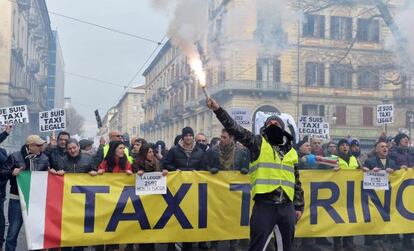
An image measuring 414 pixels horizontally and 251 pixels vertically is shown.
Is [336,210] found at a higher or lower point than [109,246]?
higher

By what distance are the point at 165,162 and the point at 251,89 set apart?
29.3m

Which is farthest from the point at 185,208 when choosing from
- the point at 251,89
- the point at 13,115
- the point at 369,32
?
the point at 251,89

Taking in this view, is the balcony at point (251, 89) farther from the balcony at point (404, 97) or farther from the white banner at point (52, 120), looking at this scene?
the white banner at point (52, 120)

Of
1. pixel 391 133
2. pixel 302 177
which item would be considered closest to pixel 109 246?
pixel 302 177

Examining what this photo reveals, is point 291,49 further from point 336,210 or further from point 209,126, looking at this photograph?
point 336,210

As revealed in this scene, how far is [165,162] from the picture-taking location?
7371mm

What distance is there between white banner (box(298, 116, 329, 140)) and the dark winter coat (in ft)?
11.7

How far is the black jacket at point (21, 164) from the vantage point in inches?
Result: 255

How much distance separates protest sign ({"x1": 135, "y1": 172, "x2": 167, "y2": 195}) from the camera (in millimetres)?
6836

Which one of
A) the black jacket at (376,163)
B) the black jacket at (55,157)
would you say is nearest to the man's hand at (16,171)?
the black jacket at (55,157)

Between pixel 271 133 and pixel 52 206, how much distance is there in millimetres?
3055

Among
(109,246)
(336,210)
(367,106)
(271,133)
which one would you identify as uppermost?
(367,106)

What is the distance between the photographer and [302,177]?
24.5 feet

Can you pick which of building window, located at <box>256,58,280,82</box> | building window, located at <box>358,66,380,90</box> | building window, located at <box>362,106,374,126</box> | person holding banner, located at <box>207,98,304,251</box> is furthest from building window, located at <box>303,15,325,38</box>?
person holding banner, located at <box>207,98,304,251</box>
